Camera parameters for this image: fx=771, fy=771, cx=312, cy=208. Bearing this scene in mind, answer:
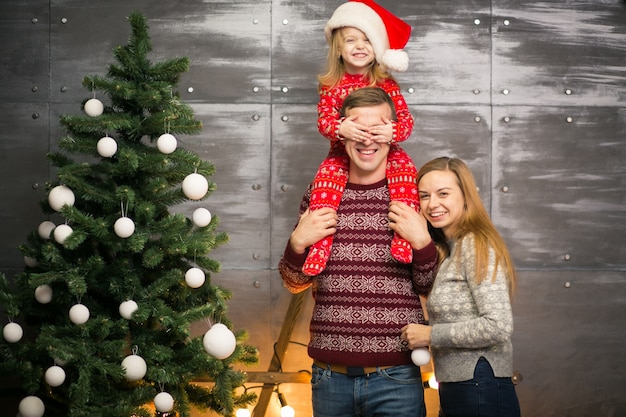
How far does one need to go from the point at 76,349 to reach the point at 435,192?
1.37 metres

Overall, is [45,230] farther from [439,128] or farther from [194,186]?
[439,128]

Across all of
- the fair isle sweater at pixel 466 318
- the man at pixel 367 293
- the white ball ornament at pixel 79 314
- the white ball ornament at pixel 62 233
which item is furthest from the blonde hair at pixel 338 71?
the white ball ornament at pixel 79 314

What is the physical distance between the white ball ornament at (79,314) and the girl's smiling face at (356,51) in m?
1.30

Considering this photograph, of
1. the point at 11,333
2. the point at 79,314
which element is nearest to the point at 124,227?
the point at 79,314

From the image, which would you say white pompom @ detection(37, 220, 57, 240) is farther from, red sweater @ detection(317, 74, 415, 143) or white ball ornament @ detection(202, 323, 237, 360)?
red sweater @ detection(317, 74, 415, 143)

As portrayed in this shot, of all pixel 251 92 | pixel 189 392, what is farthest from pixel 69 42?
pixel 189 392

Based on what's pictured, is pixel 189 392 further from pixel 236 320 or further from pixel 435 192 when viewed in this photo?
pixel 435 192

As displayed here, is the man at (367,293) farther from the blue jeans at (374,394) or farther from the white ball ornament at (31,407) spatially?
the white ball ornament at (31,407)

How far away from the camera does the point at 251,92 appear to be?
395cm

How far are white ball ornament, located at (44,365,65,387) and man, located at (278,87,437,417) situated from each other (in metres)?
0.91

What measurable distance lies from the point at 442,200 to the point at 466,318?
412 millimetres

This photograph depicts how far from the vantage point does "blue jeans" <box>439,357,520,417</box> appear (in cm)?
242

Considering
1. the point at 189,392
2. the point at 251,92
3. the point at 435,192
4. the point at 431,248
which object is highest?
the point at 251,92

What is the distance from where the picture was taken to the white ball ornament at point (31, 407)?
2.76 metres
